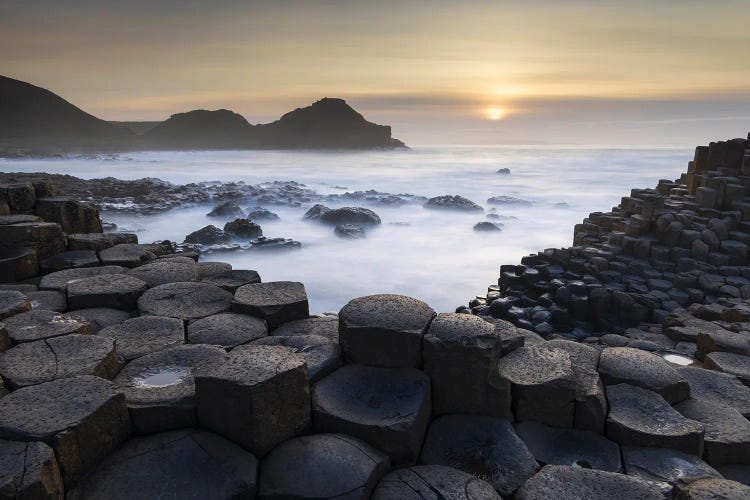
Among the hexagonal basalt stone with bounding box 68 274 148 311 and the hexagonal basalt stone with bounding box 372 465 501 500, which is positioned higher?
the hexagonal basalt stone with bounding box 68 274 148 311

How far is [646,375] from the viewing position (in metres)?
4.01

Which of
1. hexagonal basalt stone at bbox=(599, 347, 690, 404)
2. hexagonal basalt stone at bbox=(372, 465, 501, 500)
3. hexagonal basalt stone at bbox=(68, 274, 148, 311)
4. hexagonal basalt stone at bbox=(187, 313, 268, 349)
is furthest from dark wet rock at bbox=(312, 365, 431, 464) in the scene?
hexagonal basalt stone at bbox=(68, 274, 148, 311)

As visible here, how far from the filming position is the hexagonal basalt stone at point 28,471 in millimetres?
2338

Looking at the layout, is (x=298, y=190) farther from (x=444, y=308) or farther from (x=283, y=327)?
(x=283, y=327)

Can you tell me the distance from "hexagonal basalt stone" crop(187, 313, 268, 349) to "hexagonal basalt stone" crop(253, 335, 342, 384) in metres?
0.17

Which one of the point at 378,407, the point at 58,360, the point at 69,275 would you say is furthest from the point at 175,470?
the point at 69,275

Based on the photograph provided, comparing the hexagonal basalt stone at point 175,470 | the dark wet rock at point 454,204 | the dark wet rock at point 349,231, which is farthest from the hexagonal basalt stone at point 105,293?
the dark wet rock at point 454,204

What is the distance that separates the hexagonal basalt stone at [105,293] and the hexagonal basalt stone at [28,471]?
7.60 ft

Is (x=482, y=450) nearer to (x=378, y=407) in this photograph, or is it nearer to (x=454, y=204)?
(x=378, y=407)

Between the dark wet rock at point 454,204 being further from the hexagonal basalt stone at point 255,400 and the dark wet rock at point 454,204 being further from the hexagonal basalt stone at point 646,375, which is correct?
the hexagonal basalt stone at point 255,400

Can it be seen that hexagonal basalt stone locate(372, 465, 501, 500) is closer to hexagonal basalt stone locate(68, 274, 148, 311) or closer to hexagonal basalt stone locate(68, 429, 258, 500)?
hexagonal basalt stone locate(68, 429, 258, 500)

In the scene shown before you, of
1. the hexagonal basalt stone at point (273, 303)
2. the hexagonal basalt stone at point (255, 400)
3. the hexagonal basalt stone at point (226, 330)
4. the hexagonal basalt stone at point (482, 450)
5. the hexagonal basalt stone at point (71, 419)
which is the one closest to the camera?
the hexagonal basalt stone at point (71, 419)

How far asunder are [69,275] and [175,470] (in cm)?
372

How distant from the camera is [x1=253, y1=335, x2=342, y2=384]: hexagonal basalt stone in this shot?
3520mm
